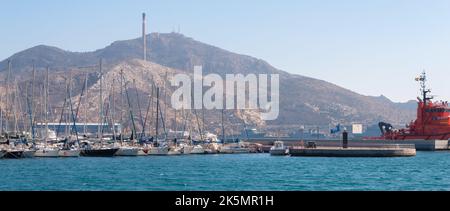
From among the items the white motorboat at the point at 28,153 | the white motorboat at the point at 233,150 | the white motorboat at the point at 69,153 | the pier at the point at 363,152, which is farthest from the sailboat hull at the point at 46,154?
the white motorboat at the point at 233,150

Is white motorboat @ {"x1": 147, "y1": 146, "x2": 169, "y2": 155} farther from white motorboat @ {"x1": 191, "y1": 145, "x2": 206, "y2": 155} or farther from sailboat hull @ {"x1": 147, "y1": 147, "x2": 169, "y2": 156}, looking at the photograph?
white motorboat @ {"x1": 191, "y1": 145, "x2": 206, "y2": 155}

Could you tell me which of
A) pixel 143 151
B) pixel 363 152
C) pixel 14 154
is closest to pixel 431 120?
pixel 363 152

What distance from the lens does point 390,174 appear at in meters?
70.0

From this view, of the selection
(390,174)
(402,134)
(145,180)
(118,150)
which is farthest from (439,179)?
(402,134)

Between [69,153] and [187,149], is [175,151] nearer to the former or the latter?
[187,149]

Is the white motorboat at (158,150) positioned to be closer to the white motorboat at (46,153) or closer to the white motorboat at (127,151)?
the white motorboat at (127,151)

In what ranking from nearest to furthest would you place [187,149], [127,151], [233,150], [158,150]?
Answer: [127,151], [158,150], [187,149], [233,150]

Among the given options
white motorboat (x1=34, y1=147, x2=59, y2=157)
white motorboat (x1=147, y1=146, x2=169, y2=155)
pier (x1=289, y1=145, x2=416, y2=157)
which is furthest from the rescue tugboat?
white motorboat (x1=34, y1=147, x2=59, y2=157)

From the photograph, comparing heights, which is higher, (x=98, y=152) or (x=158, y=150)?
(x=158, y=150)
